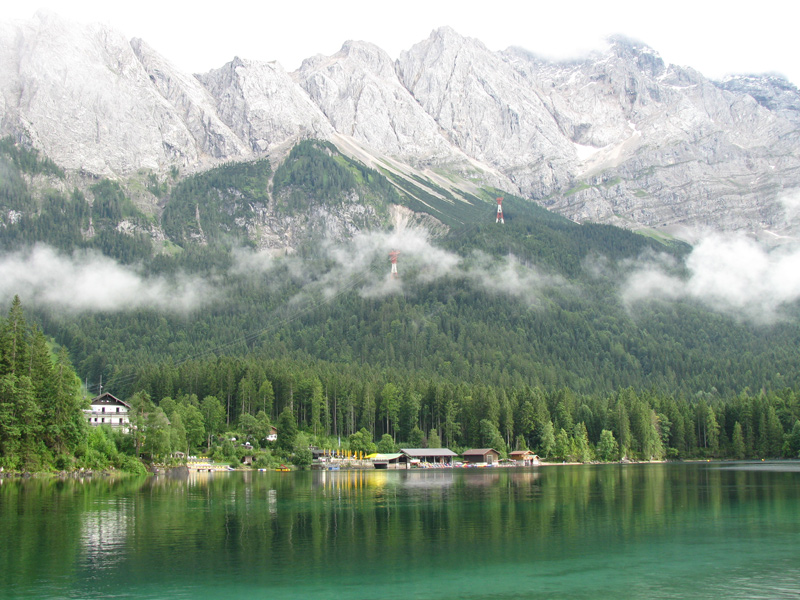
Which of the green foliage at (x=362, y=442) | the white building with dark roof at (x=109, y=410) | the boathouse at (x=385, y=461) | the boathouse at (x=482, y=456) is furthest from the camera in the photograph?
the green foliage at (x=362, y=442)

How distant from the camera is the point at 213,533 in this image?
162 ft

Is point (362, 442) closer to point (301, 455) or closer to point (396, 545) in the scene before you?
point (301, 455)

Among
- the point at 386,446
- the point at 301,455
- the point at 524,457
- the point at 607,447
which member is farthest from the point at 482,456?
the point at 301,455

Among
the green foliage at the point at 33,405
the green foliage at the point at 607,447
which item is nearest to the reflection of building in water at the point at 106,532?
the green foliage at the point at 33,405

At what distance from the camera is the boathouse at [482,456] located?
15812cm

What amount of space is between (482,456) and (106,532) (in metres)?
118

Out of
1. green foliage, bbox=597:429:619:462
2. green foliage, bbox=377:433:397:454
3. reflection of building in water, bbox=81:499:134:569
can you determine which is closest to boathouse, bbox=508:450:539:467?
green foliage, bbox=597:429:619:462

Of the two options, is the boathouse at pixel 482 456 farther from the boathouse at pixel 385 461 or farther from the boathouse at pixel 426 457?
the boathouse at pixel 385 461

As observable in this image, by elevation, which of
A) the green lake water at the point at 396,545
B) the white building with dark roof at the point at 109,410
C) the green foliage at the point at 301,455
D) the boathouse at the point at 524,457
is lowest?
the boathouse at the point at 524,457

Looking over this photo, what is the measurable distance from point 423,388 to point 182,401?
58.4m

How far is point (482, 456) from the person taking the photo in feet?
520

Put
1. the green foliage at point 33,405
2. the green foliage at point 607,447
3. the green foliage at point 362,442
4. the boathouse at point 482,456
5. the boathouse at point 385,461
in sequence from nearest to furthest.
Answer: the green foliage at point 33,405, the boathouse at point 385,461, the boathouse at point 482,456, the green foliage at point 362,442, the green foliage at point 607,447

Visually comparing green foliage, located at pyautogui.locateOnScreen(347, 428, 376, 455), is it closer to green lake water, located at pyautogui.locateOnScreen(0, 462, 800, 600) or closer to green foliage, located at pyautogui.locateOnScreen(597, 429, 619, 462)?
green foliage, located at pyautogui.locateOnScreen(597, 429, 619, 462)

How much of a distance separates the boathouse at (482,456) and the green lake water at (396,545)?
3142 inches
